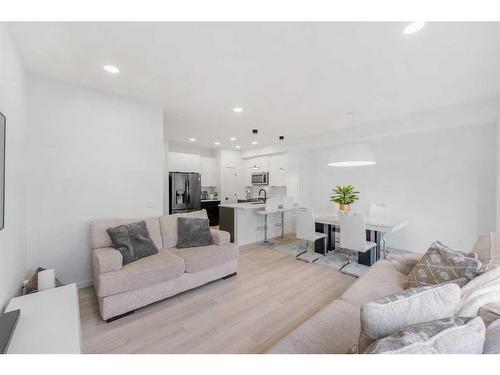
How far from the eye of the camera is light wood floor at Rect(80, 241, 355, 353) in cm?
168

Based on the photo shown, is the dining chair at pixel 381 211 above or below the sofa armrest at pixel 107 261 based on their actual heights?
above

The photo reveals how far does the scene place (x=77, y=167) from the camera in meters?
2.59

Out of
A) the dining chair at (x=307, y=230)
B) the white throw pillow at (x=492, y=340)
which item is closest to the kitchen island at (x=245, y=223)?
the dining chair at (x=307, y=230)

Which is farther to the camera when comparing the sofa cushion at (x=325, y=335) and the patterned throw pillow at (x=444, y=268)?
the patterned throw pillow at (x=444, y=268)

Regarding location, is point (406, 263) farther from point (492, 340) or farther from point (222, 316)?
point (222, 316)

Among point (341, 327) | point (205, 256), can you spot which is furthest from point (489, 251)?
point (205, 256)

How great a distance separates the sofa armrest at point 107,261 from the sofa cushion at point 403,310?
212 cm

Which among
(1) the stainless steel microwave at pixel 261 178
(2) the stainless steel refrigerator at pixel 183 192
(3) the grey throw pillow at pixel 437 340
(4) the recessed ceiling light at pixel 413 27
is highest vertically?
(4) the recessed ceiling light at pixel 413 27

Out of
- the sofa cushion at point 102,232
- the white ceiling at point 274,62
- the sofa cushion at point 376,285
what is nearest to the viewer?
the sofa cushion at point 376,285

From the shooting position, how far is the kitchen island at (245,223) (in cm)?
441

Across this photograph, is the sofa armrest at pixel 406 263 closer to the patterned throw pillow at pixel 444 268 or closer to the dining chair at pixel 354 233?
the patterned throw pillow at pixel 444 268
